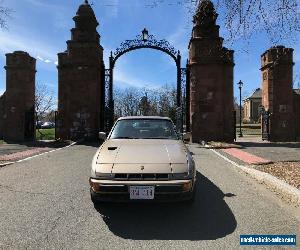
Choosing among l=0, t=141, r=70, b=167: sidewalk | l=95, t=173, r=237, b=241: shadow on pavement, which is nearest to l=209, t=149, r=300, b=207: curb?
l=95, t=173, r=237, b=241: shadow on pavement

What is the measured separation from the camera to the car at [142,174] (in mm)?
6055

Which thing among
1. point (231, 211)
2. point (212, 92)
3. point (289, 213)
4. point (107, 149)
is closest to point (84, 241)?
point (107, 149)

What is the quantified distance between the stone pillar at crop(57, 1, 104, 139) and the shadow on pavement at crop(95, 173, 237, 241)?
1828cm

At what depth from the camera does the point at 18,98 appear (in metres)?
27.2

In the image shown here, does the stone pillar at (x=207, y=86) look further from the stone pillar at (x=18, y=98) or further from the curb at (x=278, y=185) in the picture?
the curb at (x=278, y=185)

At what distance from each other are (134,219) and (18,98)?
2262 centimetres

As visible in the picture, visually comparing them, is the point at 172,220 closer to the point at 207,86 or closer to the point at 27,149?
the point at 27,149

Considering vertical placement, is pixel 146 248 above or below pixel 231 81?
below

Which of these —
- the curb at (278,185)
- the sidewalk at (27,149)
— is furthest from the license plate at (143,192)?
the sidewalk at (27,149)

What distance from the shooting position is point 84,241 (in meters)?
5.29

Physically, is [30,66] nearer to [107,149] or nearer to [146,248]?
[107,149]

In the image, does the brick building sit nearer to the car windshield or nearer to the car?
the car windshield

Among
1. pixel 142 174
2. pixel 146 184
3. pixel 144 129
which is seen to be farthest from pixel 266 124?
pixel 146 184

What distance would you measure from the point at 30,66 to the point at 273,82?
15873 millimetres
